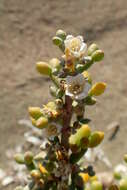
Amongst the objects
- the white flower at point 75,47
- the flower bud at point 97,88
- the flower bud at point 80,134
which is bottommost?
the flower bud at point 80,134

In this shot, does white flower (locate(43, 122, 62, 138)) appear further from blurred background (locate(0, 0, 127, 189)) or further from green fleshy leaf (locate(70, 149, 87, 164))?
blurred background (locate(0, 0, 127, 189))

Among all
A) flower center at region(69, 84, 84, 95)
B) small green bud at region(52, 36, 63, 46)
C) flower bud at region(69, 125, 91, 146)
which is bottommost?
flower bud at region(69, 125, 91, 146)

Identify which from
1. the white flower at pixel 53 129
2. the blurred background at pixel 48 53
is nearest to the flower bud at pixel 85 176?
the white flower at pixel 53 129

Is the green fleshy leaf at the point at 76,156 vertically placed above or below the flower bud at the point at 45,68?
below

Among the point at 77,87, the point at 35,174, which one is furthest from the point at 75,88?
Result: the point at 35,174

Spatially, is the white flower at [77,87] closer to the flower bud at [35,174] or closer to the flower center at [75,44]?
the flower center at [75,44]

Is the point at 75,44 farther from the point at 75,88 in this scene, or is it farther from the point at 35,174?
the point at 35,174

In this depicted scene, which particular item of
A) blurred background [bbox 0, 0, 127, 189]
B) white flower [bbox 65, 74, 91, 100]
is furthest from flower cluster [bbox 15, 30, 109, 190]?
blurred background [bbox 0, 0, 127, 189]
